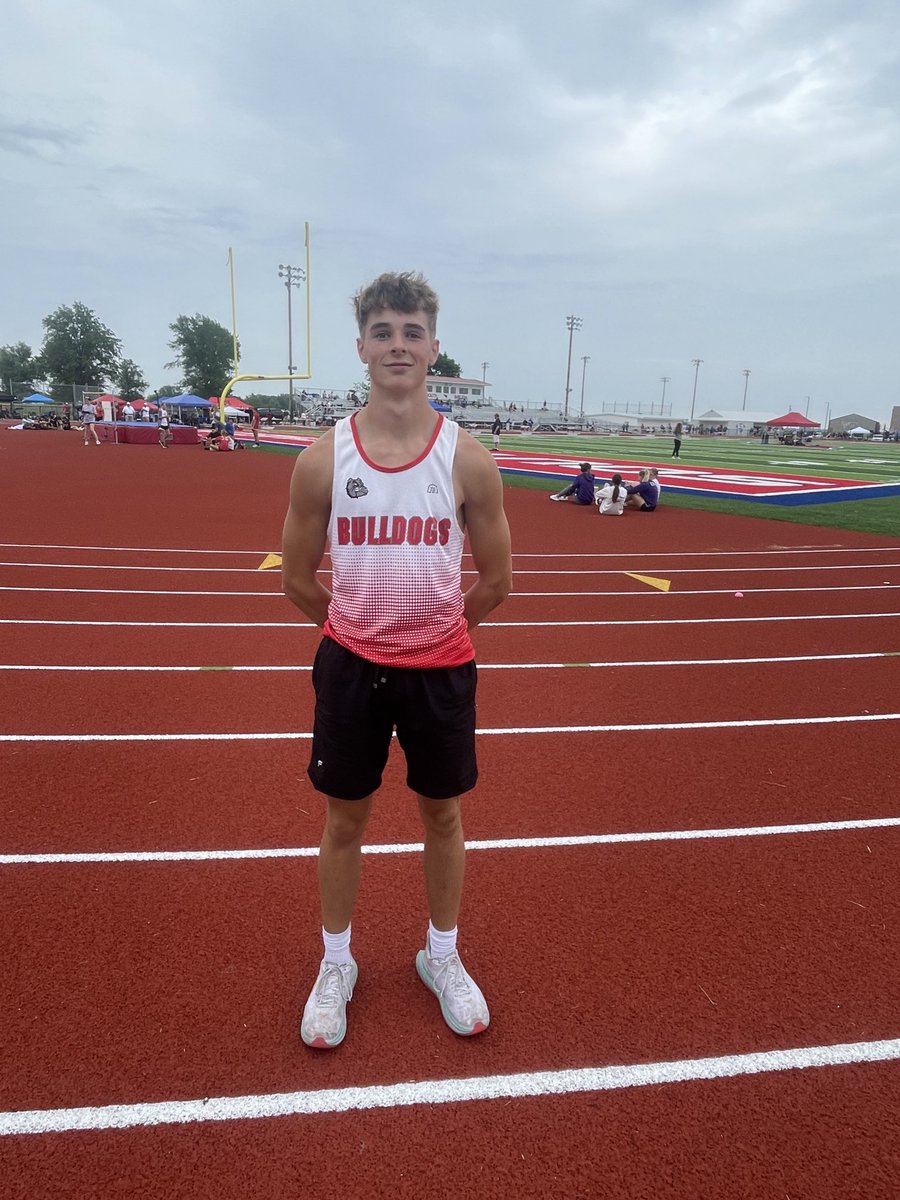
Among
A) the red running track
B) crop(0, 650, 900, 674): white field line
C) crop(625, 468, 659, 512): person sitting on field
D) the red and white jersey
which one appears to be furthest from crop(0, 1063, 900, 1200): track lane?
crop(625, 468, 659, 512): person sitting on field

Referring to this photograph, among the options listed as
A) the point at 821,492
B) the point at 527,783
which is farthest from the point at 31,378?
the point at 527,783

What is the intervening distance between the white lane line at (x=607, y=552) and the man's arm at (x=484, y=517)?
24.9ft

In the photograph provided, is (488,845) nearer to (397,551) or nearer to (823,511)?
(397,551)

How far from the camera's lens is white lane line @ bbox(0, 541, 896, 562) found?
394 inches

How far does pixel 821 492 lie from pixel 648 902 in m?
18.9

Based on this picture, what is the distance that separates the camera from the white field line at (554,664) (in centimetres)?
544

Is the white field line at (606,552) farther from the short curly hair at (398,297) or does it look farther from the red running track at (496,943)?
the short curly hair at (398,297)

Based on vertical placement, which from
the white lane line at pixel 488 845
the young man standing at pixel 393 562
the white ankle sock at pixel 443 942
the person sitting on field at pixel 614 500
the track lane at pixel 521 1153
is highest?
the young man standing at pixel 393 562

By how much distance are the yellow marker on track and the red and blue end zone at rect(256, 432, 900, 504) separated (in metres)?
7.30

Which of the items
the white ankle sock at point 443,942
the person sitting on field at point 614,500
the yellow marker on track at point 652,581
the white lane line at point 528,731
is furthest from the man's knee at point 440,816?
the person sitting on field at point 614,500

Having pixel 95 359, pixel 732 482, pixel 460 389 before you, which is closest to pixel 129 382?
pixel 95 359

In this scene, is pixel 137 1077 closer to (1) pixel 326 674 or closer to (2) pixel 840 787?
(1) pixel 326 674

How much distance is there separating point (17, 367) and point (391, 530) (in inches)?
4466

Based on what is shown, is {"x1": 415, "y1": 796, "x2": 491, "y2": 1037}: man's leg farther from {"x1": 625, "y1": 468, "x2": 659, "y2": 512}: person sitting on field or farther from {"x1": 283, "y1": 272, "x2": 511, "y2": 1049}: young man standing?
{"x1": 625, "y1": 468, "x2": 659, "y2": 512}: person sitting on field
